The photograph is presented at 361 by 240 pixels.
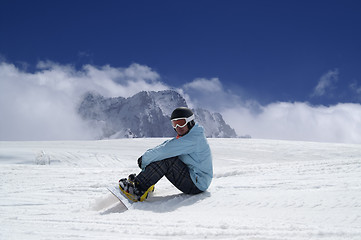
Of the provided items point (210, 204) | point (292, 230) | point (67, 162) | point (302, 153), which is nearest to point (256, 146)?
point (302, 153)

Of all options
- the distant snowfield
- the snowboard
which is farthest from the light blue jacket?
the snowboard

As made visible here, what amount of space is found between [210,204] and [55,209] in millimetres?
1895

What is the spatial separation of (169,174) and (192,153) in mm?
371

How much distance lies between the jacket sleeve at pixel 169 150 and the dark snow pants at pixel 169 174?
0.08 metres

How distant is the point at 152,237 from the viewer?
2.20 meters

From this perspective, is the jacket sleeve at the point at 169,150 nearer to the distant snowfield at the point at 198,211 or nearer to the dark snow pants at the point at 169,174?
the dark snow pants at the point at 169,174

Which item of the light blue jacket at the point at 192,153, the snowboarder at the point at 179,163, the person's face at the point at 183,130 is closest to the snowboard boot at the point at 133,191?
the snowboarder at the point at 179,163

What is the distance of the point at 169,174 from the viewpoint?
3465mm

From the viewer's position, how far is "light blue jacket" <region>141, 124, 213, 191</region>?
10.7ft

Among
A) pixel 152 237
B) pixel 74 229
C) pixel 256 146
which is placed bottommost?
pixel 152 237

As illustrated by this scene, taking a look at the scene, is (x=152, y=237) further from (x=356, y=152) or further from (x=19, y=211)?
(x=356, y=152)

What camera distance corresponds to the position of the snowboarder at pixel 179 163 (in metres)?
3.29

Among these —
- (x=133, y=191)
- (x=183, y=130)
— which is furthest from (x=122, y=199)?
(x=183, y=130)

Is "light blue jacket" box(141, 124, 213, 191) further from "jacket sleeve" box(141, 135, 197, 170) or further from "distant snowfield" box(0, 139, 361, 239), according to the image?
"distant snowfield" box(0, 139, 361, 239)
